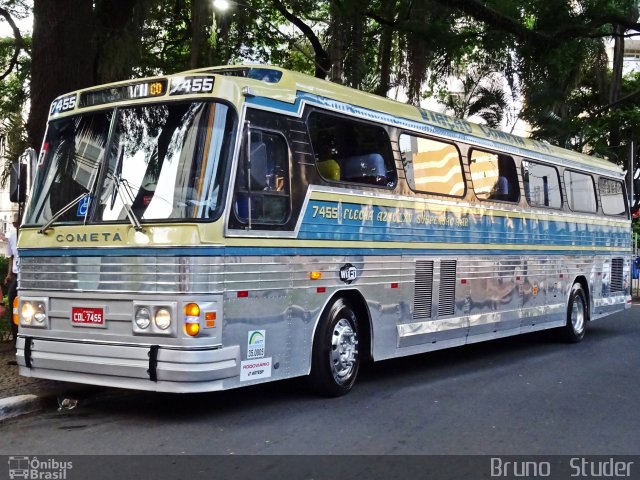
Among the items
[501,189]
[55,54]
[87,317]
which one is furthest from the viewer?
[501,189]

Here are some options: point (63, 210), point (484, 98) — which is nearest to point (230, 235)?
point (63, 210)

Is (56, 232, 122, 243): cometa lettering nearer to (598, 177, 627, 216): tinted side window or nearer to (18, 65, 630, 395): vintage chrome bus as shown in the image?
(18, 65, 630, 395): vintage chrome bus

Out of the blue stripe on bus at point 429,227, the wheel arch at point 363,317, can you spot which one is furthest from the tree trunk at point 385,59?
the wheel arch at point 363,317

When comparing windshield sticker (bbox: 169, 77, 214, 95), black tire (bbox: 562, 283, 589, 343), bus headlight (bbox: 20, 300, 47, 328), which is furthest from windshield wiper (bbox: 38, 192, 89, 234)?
black tire (bbox: 562, 283, 589, 343)

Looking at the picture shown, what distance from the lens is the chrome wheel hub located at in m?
8.02

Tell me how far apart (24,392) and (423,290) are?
4706 millimetres

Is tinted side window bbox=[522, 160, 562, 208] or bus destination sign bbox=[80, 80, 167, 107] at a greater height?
bus destination sign bbox=[80, 80, 167, 107]

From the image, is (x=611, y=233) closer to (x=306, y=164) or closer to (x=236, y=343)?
(x=306, y=164)

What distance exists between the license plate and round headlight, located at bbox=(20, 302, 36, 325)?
0.56 m

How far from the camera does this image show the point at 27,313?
739 cm

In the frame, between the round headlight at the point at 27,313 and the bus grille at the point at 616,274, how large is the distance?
38.0 ft

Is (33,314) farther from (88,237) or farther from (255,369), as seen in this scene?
(255,369)
